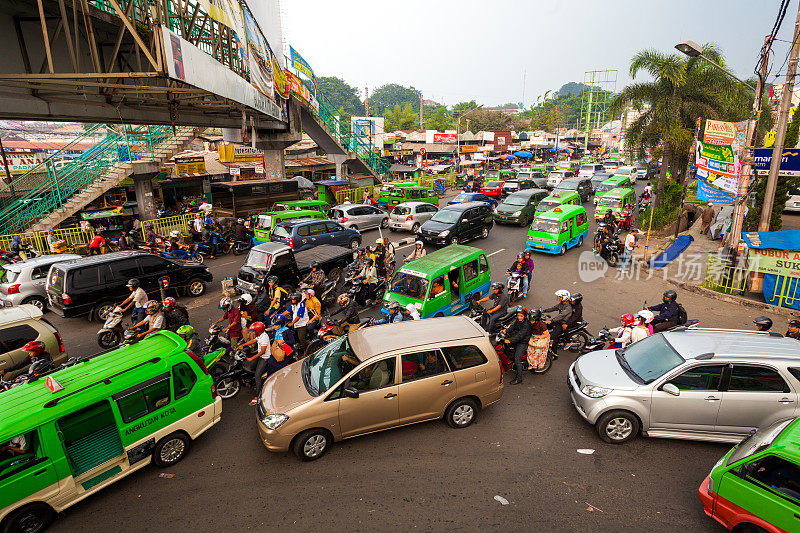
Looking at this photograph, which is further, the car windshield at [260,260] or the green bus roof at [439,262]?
the car windshield at [260,260]

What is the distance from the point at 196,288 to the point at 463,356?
9.89 metres

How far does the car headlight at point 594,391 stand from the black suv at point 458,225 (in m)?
11.5

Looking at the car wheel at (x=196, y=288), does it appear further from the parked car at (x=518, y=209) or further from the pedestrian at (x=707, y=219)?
the pedestrian at (x=707, y=219)

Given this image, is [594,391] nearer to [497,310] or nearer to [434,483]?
[434,483]

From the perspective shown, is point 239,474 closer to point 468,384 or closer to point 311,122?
point 468,384

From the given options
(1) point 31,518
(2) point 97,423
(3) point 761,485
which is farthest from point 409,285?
(1) point 31,518

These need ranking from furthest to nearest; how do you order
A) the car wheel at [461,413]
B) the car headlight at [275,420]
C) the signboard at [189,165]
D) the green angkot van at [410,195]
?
the green angkot van at [410,195]
the signboard at [189,165]
the car wheel at [461,413]
the car headlight at [275,420]

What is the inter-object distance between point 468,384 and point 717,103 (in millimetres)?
27115

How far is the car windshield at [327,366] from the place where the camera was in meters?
6.02

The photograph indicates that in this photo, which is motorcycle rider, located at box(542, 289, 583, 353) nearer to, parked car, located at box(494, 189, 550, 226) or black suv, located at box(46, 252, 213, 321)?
black suv, located at box(46, 252, 213, 321)

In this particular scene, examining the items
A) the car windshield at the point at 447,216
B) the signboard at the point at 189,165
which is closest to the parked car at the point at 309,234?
the car windshield at the point at 447,216

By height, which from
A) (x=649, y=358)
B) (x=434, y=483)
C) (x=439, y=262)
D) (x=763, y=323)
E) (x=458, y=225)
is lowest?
(x=434, y=483)

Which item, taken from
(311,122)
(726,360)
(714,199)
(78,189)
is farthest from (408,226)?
(726,360)

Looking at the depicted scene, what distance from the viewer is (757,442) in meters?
4.65
